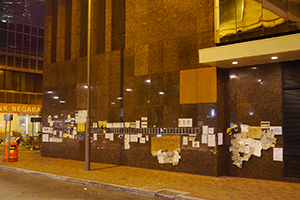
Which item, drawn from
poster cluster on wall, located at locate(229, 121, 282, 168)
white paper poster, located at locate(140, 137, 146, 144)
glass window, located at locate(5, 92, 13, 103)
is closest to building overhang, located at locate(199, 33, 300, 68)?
poster cluster on wall, located at locate(229, 121, 282, 168)

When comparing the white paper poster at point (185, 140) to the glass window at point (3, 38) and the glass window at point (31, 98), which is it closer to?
the glass window at point (31, 98)

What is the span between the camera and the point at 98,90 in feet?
53.2

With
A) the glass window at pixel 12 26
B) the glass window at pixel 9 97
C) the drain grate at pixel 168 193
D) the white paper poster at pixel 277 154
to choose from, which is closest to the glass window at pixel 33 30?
the glass window at pixel 12 26

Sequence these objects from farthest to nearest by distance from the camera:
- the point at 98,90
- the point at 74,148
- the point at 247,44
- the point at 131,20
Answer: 1. the point at 74,148
2. the point at 98,90
3. the point at 131,20
4. the point at 247,44

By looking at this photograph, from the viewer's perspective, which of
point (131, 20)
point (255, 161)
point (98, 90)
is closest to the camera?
point (255, 161)

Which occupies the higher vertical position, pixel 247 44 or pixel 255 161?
pixel 247 44

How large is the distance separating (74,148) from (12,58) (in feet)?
81.4

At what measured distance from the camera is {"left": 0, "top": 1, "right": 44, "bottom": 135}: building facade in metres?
37.1

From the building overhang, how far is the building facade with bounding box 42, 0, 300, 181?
33mm

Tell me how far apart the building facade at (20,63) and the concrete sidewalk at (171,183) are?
2519cm

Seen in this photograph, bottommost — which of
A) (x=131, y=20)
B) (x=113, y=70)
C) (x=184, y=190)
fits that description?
(x=184, y=190)

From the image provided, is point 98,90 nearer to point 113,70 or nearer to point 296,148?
point 113,70

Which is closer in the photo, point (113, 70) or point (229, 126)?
point (229, 126)

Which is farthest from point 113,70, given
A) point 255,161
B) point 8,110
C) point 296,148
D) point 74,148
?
point 8,110
